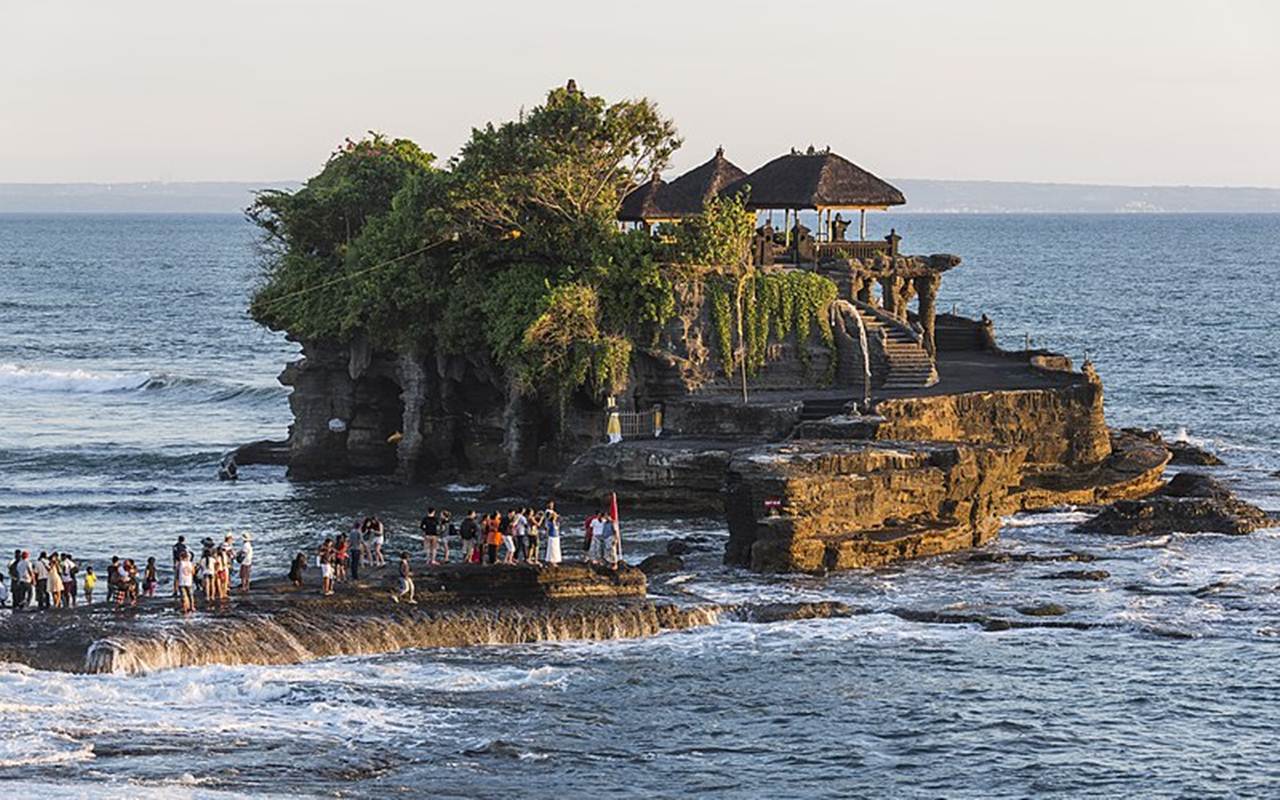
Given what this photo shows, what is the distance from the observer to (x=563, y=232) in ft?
214

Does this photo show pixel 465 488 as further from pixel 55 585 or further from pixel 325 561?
pixel 55 585

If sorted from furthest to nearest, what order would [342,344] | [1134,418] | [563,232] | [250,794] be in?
[1134,418]
[342,344]
[563,232]
[250,794]

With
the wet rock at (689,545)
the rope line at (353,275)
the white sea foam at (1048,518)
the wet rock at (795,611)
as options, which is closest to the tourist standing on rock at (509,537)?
the wet rock at (689,545)

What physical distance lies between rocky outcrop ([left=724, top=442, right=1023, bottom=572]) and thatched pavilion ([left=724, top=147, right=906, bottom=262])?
46.5 ft

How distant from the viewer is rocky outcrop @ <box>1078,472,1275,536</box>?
186ft

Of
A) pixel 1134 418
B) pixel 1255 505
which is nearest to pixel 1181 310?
pixel 1134 418

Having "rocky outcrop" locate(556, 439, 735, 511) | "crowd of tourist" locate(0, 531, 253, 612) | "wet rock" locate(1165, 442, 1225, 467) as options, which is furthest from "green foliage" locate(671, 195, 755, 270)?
"crowd of tourist" locate(0, 531, 253, 612)

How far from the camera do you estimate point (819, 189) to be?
67938mm

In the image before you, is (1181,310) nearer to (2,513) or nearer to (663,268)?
(663,268)

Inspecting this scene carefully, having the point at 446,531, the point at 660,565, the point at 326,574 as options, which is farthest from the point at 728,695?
the point at 446,531

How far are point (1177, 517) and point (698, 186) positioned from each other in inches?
809

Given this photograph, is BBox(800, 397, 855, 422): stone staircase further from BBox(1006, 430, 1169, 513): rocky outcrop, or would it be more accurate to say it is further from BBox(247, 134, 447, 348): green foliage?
BBox(247, 134, 447, 348): green foliage

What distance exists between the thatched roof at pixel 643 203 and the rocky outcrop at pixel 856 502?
1544 cm

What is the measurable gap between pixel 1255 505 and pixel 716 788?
31041mm
